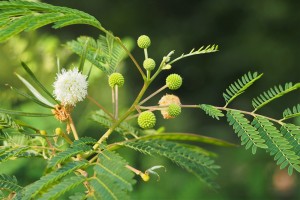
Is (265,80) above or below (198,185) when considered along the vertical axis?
above

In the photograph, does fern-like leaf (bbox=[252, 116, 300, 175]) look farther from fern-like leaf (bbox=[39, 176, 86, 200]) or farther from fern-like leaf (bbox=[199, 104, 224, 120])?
fern-like leaf (bbox=[39, 176, 86, 200])

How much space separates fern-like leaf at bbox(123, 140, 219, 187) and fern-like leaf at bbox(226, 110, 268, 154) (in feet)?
0.26

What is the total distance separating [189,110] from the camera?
6.73 meters

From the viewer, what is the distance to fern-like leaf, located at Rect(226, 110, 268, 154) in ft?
3.43

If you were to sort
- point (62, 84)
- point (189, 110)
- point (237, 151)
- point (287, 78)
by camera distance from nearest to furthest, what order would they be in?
1. point (62, 84)
2. point (237, 151)
3. point (189, 110)
4. point (287, 78)

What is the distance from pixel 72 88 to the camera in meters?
1.07

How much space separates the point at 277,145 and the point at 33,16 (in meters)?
0.53

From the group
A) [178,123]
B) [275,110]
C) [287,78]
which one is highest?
[287,78]

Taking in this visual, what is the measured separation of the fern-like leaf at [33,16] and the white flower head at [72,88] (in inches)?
5.4

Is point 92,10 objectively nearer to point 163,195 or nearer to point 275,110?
point 275,110

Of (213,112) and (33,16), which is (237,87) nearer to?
(213,112)

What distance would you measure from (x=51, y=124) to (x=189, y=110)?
487 cm

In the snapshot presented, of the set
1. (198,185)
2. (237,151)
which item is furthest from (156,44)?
(198,185)

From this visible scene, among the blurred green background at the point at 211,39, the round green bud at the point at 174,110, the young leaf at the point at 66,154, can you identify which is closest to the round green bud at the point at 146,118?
the round green bud at the point at 174,110
